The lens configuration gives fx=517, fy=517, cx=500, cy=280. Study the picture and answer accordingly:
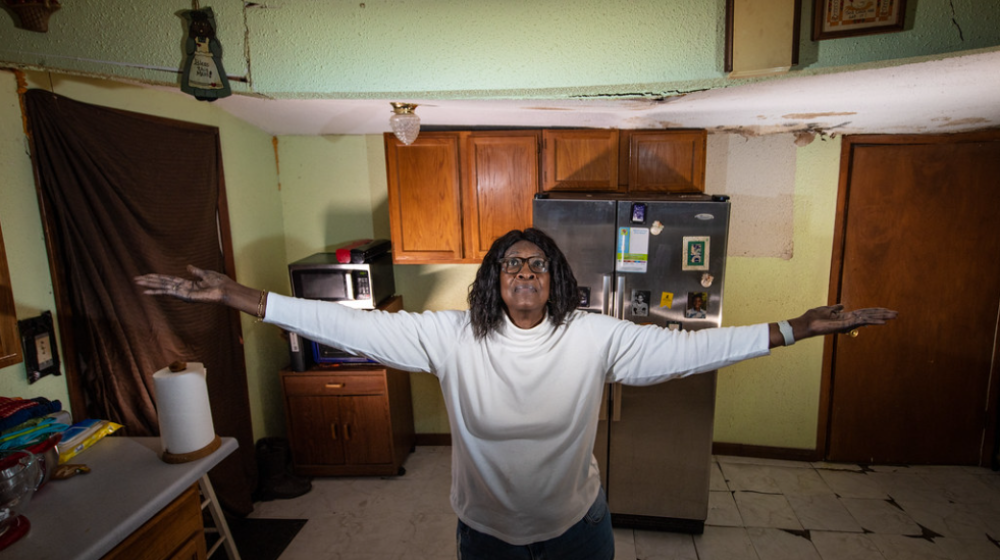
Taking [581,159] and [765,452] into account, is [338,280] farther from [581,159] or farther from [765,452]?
[765,452]

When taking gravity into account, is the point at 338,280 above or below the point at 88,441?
above

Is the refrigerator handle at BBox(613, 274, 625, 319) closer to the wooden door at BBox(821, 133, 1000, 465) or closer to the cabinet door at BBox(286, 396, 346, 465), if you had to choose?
the wooden door at BBox(821, 133, 1000, 465)

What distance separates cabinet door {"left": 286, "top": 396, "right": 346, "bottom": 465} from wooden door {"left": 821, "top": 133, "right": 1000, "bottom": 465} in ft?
10.7

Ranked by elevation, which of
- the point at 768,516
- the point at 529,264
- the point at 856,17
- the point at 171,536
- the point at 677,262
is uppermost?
the point at 856,17

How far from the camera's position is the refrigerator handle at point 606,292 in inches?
107

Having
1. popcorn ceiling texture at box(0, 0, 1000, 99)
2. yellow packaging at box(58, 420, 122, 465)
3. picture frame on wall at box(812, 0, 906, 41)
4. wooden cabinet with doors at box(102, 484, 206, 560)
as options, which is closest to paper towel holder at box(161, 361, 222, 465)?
wooden cabinet with doors at box(102, 484, 206, 560)

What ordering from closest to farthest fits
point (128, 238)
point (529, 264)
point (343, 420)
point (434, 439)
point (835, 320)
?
point (835, 320), point (529, 264), point (128, 238), point (343, 420), point (434, 439)

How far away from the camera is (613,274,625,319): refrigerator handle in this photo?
8.83 feet

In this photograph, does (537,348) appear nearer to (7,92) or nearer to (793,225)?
(7,92)

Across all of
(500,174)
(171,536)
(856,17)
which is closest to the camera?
(856,17)

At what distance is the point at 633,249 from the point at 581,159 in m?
0.72

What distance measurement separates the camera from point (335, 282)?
316cm

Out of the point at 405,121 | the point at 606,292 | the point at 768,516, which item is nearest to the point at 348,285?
the point at 405,121

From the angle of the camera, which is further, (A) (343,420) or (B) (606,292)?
(A) (343,420)
